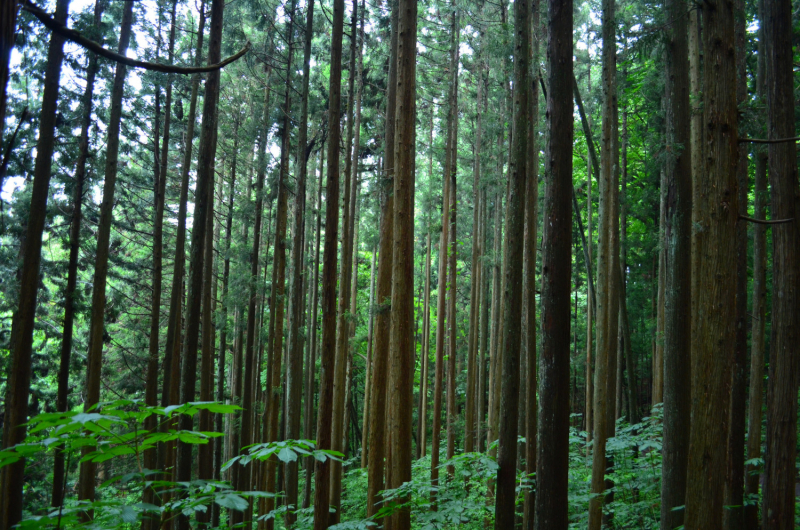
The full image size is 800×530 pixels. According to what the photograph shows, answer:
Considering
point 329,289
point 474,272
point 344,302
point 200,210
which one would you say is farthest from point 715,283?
point 474,272

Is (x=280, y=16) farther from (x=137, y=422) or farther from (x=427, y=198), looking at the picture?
(x=137, y=422)

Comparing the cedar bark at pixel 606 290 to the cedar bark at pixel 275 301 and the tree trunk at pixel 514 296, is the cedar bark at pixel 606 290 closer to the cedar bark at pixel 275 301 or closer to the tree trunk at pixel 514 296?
the tree trunk at pixel 514 296

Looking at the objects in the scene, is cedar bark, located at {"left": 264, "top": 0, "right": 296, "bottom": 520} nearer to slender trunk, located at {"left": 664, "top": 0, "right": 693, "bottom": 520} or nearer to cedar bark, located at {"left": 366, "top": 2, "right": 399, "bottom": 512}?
cedar bark, located at {"left": 366, "top": 2, "right": 399, "bottom": 512}

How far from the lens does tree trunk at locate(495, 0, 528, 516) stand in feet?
20.0

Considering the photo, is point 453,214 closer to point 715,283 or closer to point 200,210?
point 200,210

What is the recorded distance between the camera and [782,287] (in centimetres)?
627

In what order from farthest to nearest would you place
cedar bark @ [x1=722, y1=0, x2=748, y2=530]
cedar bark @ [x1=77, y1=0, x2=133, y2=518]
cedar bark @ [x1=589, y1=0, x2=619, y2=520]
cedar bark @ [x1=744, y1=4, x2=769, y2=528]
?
cedar bark @ [x1=77, y1=0, x2=133, y2=518]
cedar bark @ [x1=744, y1=4, x2=769, y2=528]
cedar bark @ [x1=589, y1=0, x2=619, y2=520]
cedar bark @ [x1=722, y1=0, x2=748, y2=530]

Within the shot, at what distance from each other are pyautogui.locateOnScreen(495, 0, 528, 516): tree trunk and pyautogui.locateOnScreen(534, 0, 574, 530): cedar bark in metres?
1.26

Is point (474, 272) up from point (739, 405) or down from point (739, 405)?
up

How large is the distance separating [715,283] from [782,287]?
2246 millimetres

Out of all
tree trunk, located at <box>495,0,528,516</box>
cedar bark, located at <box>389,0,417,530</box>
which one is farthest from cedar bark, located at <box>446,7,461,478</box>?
tree trunk, located at <box>495,0,528,516</box>

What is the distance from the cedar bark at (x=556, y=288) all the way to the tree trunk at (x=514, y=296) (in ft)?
4.14

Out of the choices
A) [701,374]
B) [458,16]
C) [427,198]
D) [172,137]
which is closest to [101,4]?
[172,137]

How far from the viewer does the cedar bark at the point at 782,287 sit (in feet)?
20.1
